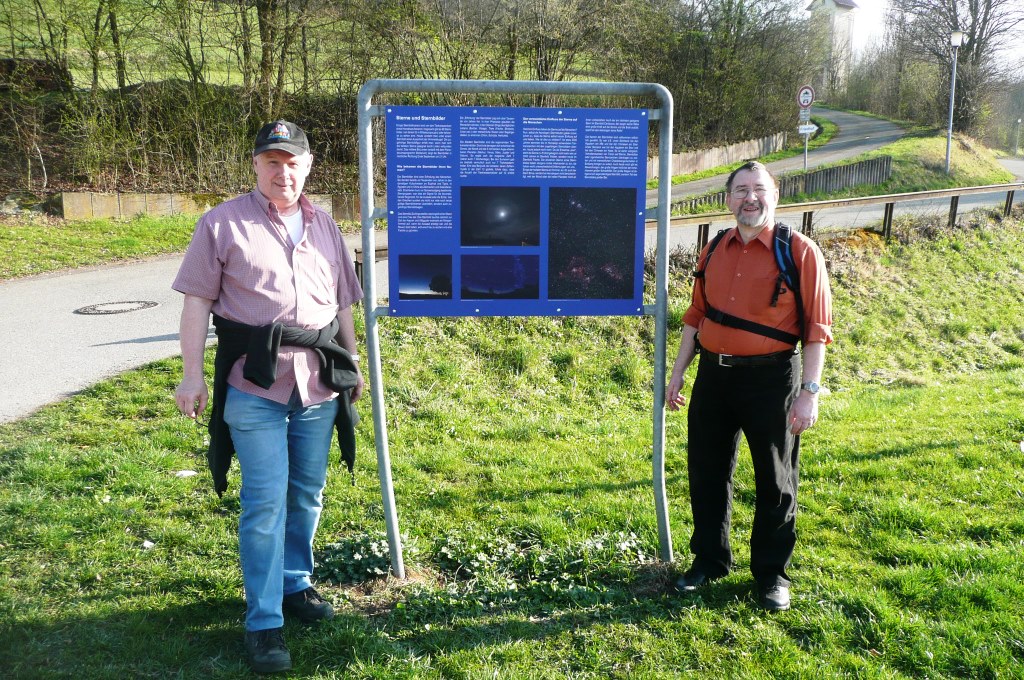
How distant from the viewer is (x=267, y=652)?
322 cm

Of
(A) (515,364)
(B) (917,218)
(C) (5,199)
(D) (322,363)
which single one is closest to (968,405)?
(A) (515,364)

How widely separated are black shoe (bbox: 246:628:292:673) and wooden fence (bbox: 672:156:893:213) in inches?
756

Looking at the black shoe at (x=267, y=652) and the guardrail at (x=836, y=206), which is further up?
the guardrail at (x=836, y=206)

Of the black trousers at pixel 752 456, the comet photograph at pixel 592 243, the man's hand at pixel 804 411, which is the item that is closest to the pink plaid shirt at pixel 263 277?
the comet photograph at pixel 592 243

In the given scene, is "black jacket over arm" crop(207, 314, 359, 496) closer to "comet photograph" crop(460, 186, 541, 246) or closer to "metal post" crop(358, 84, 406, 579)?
"metal post" crop(358, 84, 406, 579)

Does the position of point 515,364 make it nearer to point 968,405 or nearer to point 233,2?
point 968,405

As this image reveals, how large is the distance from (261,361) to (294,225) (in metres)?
0.61

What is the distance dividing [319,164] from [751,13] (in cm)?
2387

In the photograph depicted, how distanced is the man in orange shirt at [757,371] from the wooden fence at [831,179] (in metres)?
18.0

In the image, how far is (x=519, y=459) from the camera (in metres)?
5.94

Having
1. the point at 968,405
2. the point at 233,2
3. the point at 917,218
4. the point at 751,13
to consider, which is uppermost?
the point at 751,13

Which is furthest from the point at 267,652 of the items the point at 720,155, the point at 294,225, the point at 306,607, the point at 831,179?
the point at 720,155

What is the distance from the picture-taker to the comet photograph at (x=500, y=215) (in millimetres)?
3809

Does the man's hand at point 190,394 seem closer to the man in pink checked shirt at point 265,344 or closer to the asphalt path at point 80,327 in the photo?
the man in pink checked shirt at point 265,344
